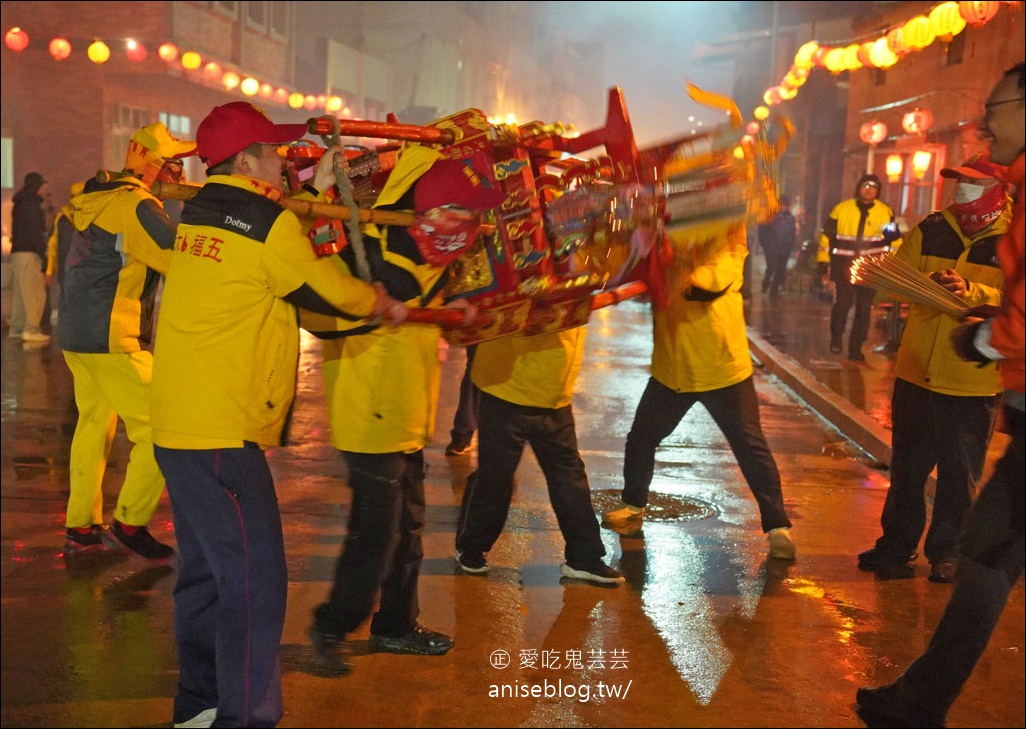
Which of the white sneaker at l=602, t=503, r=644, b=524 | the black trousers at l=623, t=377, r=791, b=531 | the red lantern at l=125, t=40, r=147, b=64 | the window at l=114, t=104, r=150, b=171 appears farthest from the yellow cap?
the window at l=114, t=104, r=150, b=171

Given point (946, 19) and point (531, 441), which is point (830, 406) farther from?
point (946, 19)

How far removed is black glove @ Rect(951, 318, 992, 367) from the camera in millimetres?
3600

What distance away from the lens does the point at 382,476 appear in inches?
173

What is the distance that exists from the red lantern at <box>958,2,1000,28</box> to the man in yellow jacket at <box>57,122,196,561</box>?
11.2 metres

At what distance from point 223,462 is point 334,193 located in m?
1.24

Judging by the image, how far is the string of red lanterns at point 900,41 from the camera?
1363 cm

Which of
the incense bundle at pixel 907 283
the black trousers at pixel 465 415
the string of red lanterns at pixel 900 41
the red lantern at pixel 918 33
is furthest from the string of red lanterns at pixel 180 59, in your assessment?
the incense bundle at pixel 907 283

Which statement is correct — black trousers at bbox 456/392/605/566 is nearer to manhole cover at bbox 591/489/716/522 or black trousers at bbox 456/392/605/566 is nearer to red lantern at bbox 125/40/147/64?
manhole cover at bbox 591/489/716/522

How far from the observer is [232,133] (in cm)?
352

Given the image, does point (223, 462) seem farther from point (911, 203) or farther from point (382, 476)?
point (911, 203)

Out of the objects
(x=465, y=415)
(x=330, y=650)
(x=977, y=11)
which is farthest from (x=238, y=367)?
(x=977, y=11)

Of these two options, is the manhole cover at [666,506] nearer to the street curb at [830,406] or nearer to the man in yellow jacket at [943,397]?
the man in yellow jacket at [943,397]

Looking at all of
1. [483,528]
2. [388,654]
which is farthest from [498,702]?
[483,528]

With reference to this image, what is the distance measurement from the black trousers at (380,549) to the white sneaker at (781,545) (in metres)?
2.19
